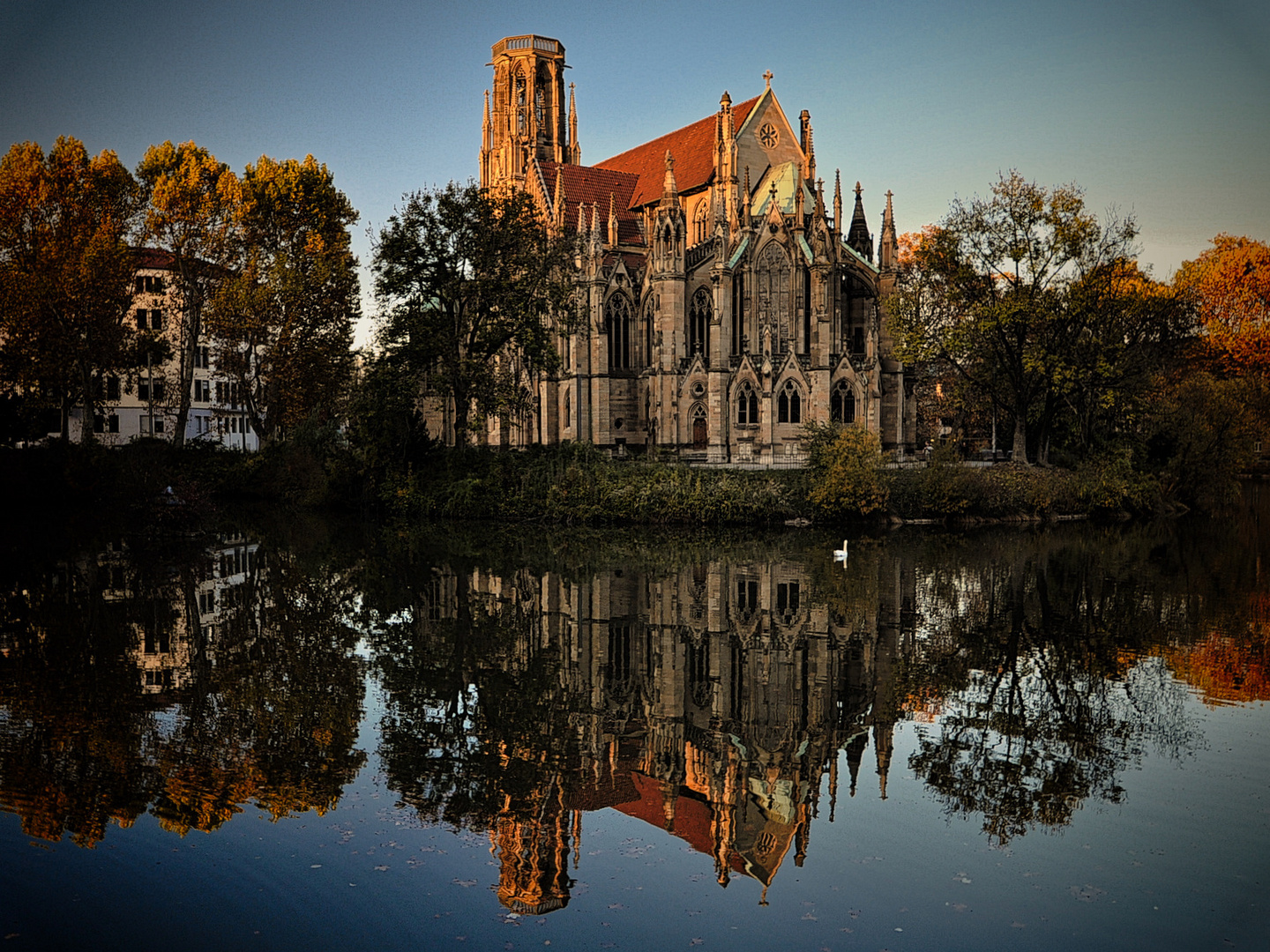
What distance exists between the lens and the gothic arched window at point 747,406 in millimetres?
46031

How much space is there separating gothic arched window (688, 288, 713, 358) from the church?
0.20 feet

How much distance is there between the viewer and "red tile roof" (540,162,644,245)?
187 feet

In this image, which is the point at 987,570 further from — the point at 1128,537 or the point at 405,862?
the point at 405,862

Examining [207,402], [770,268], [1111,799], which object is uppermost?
[770,268]

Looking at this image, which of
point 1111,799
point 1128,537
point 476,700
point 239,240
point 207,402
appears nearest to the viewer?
point 1111,799

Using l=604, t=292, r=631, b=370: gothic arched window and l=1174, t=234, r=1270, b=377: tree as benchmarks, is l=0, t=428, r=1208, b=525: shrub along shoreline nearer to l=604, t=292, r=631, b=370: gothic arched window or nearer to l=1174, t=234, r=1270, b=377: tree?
l=604, t=292, r=631, b=370: gothic arched window

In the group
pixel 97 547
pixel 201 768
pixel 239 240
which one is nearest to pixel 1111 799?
pixel 201 768

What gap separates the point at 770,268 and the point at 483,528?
22075 millimetres

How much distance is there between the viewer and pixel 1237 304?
5631cm

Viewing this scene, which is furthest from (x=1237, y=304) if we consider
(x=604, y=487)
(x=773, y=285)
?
(x=604, y=487)

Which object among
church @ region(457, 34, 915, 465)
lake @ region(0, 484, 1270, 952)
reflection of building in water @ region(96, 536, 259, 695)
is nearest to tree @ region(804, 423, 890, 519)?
church @ region(457, 34, 915, 465)

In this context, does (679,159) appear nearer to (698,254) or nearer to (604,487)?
(698,254)

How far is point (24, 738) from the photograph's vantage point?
368 inches

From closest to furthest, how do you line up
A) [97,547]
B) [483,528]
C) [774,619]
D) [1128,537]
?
[774,619]
[97,547]
[1128,537]
[483,528]
